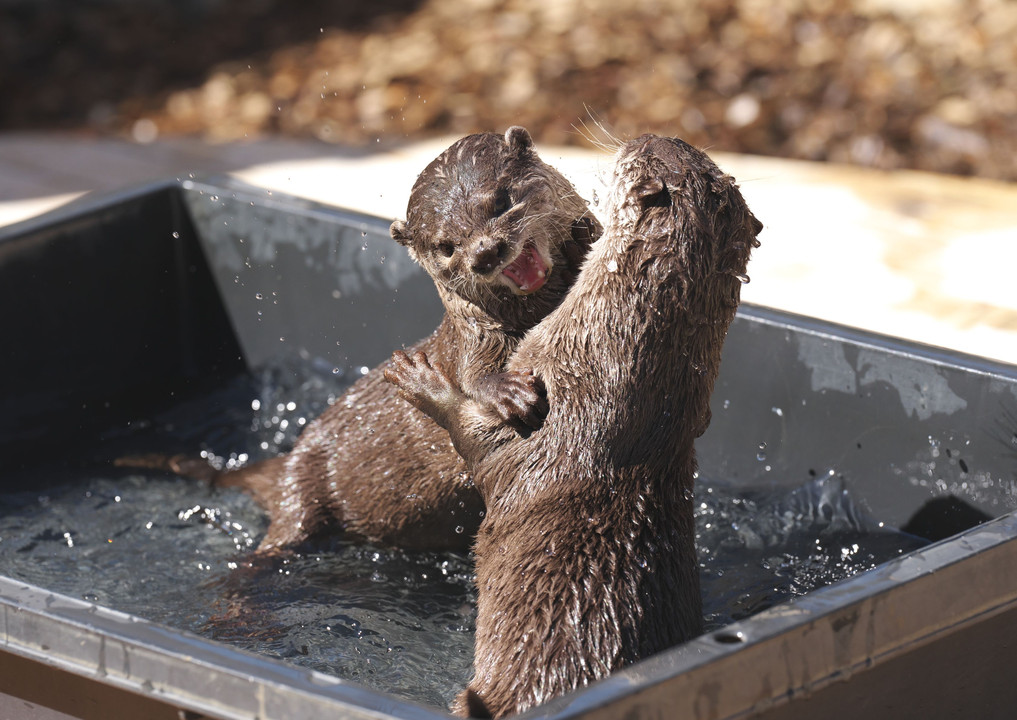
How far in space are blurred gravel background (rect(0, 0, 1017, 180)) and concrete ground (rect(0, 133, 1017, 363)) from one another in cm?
25

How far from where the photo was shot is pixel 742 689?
149cm

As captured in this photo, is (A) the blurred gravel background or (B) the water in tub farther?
(A) the blurred gravel background

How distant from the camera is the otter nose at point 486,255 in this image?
2193 mm

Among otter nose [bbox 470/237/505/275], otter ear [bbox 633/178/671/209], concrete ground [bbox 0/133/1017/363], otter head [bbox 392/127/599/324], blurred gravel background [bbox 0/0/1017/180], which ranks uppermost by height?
blurred gravel background [bbox 0/0/1017/180]

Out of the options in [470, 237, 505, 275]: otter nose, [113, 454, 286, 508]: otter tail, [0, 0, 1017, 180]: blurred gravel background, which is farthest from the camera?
[0, 0, 1017, 180]: blurred gravel background

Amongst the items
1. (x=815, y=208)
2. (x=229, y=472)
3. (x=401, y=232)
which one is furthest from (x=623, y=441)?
(x=815, y=208)

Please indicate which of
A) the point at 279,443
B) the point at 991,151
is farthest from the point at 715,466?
the point at 991,151

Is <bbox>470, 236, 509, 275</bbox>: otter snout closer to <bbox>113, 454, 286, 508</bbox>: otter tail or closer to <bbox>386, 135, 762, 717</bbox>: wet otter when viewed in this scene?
<bbox>386, 135, 762, 717</bbox>: wet otter

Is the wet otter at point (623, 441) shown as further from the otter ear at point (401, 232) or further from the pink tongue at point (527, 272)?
the otter ear at point (401, 232)

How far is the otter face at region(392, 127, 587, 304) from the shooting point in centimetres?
227

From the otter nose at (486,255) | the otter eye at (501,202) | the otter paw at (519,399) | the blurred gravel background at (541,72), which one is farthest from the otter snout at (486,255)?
the blurred gravel background at (541,72)

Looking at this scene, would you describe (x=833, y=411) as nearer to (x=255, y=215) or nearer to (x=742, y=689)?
(x=742, y=689)

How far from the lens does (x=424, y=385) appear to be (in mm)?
2236

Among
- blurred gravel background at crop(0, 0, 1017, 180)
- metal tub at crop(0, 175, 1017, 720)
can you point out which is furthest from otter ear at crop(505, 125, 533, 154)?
blurred gravel background at crop(0, 0, 1017, 180)
